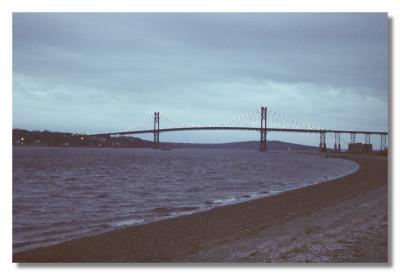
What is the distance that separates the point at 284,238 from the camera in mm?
4840

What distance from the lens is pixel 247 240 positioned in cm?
491

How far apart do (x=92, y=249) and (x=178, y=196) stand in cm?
572

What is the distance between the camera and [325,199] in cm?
857

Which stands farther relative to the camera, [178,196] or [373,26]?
[178,196]

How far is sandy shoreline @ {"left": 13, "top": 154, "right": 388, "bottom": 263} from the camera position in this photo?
13.7 feet

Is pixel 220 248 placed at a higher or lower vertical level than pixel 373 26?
lower

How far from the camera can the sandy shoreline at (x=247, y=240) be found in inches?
165

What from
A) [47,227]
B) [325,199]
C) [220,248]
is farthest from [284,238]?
[325,199]

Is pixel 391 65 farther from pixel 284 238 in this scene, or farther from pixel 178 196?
pixel 178 196
